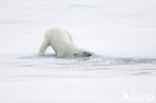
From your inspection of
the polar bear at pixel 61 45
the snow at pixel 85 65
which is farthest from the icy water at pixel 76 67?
the polar bear at pixel 61 45

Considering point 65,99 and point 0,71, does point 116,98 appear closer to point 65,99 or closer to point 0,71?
point 65,99

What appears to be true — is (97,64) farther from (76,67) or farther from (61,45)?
(61,45)

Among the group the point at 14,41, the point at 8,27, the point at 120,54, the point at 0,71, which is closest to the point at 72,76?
the point at 0,71

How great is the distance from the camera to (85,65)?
1247 cm

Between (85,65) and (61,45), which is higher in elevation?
(61,45)

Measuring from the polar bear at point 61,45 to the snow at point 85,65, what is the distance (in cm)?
23

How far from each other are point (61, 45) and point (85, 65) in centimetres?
183

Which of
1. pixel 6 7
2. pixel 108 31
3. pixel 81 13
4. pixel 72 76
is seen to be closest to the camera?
pixel 72 76

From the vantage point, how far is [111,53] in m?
14.6

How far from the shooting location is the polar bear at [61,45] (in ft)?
45.4

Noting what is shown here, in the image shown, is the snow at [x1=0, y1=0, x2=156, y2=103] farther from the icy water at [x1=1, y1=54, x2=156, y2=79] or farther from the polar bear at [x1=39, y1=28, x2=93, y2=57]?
the polar bear at [x1=39, y1=28, x2=93, y2=57]

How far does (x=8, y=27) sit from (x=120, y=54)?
9.09 metres

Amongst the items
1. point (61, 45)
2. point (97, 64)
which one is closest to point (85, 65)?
point (97, 64)

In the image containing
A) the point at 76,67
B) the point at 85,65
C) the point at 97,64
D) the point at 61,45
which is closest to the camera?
the point at 76,67
